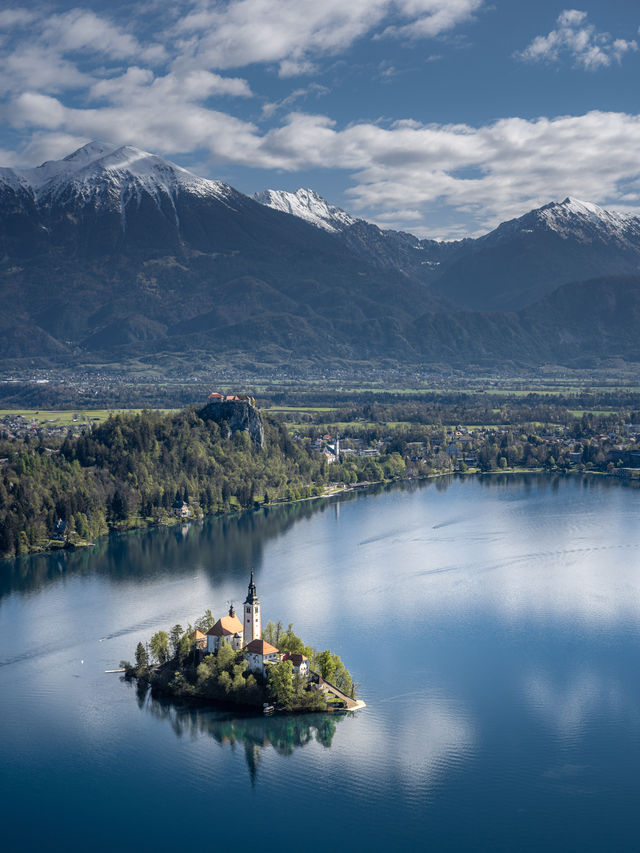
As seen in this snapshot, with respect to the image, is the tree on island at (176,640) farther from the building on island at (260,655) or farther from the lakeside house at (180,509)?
the lakeside house at (180,509)

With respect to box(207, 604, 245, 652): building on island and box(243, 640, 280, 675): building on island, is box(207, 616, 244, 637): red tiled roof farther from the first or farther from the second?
box(243, 640, 280, 675): building on island

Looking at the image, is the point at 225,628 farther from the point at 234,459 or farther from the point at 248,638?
the point at 234,459

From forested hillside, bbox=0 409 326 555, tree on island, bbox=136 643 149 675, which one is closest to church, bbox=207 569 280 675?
→ tree on island, bbox=136 643 149 675

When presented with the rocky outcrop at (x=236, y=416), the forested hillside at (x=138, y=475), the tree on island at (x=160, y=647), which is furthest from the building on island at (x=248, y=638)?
the rocky outcrop at (x=236, y=416)

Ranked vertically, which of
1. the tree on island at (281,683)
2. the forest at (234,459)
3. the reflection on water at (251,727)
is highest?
the forest at (234,459)

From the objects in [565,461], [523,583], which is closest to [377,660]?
[523,583]
